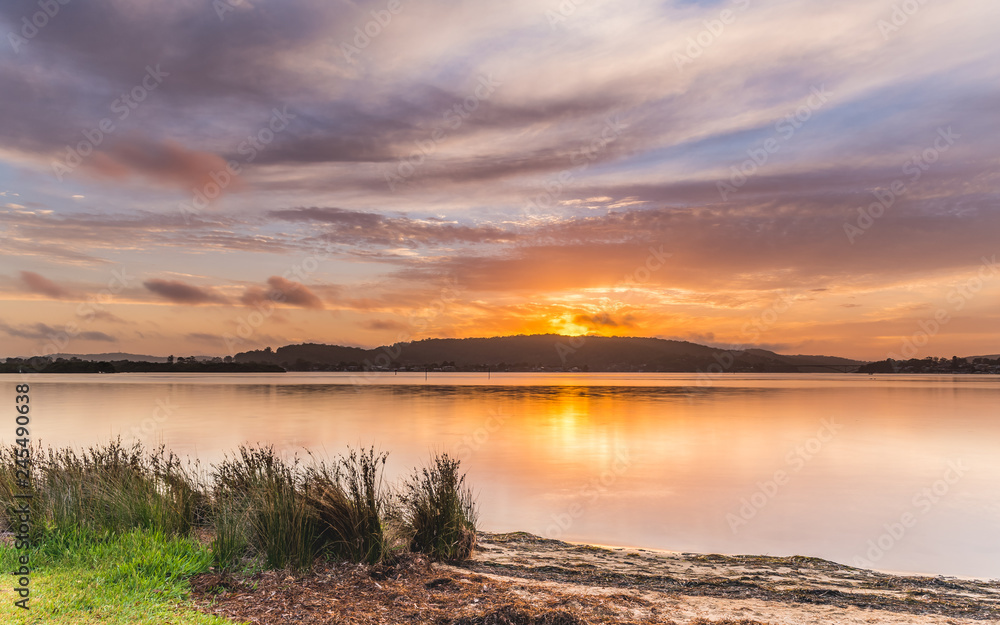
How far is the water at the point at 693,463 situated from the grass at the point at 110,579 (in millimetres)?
7531

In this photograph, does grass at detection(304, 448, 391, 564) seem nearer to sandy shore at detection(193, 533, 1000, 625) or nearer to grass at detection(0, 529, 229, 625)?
sandy shore at detection(193, 533, 1000, 625)

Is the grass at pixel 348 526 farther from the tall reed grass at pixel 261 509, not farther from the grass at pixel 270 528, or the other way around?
the grass at pixel 270 528

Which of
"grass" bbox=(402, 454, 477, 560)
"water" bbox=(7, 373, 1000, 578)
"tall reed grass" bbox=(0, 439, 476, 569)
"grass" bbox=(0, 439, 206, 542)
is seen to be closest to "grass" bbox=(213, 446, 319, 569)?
"tall reed grass" bbox=(0, 439, 476, 569)

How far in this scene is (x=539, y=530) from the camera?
14414 millimetres

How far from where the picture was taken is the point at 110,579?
25.7ft

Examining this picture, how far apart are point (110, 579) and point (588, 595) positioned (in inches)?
224

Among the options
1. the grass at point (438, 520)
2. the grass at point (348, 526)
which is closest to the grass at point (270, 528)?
the grass at point (348, 526)

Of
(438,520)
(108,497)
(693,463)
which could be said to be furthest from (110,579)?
(693,463)

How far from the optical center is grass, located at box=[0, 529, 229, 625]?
22.6ft

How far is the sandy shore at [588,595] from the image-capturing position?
283 inches

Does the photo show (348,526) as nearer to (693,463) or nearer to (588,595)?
(588,595)

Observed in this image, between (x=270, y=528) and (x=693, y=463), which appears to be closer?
(x=270, y=528)

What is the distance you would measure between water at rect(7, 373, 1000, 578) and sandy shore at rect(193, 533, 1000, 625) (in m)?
3.27

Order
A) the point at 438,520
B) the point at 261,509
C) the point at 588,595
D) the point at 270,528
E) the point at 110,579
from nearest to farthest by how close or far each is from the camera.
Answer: the point at 110,579 < the point at 588,595 < the point at 270,528 < the point at 261,509 < the point at 438,520
